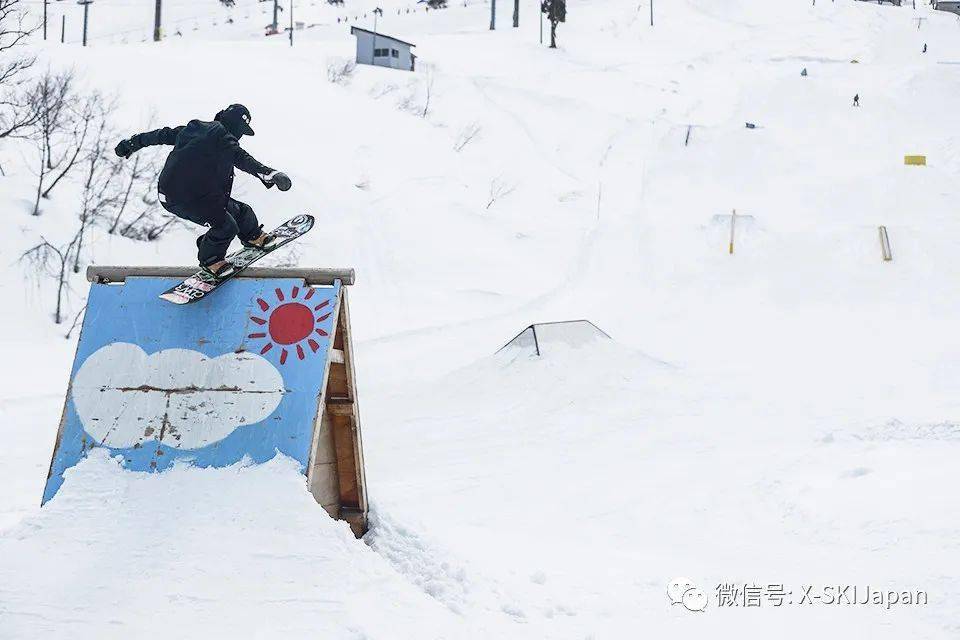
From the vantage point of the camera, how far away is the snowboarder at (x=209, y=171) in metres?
5.84

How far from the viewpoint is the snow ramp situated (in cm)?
487

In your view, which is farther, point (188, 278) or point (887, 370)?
point (887, 370)

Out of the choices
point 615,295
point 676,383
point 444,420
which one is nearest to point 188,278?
point 444,420

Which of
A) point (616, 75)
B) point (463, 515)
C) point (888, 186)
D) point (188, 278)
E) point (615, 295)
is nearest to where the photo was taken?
point (188, 278)

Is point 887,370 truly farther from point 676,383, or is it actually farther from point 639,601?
point 639,601

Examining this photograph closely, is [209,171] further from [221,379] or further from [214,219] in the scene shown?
[221,379]

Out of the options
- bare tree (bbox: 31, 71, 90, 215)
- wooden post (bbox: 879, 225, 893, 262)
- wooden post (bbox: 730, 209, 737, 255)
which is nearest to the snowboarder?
bare tree (bbox: 31, 71, 90, 215)

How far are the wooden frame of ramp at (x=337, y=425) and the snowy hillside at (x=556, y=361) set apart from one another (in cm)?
34

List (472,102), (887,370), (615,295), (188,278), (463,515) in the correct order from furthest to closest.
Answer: (472,102) < (615,295) < (887,370) < (463,515) < (188,278)

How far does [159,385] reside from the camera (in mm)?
5090

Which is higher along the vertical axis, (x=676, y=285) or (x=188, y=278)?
(x=188, y=278)

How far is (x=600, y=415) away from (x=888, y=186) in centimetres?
1817

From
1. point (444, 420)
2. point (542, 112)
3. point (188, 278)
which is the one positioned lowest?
point (444, 420)

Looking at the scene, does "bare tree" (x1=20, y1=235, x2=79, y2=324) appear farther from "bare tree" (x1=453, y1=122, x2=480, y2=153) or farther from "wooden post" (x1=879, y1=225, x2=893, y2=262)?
"wooden post" (x1=879, y1=225, x2=893, y2=262)
